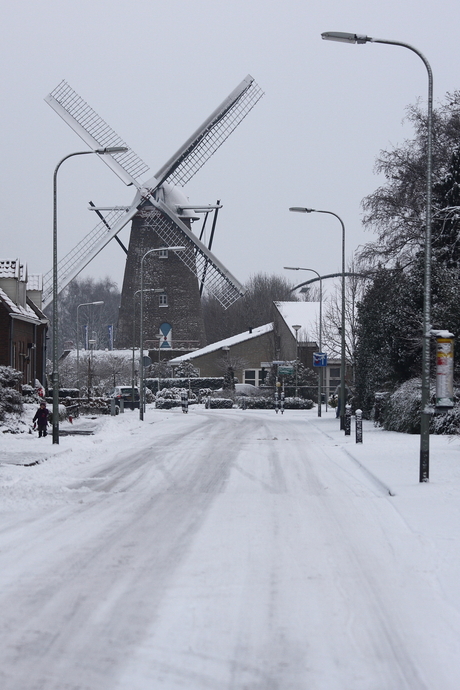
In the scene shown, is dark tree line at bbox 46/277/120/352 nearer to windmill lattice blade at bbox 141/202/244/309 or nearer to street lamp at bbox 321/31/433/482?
windmill lattice blade at bbox 141/202/244/309

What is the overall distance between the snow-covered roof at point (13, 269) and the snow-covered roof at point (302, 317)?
31008mm

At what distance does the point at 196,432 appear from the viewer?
3150cm

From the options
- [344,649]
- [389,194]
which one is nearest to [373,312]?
[389,194]

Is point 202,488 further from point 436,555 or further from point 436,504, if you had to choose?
point 436,555

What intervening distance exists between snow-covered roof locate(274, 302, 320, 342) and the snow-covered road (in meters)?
57.7

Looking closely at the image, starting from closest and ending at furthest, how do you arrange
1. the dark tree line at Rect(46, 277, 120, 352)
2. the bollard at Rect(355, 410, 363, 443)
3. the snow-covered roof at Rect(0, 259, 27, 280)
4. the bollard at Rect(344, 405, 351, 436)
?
1. the bollard at Rect(355, 410, 363, 443)
2. the bollard at Rect(344, 405, 351, 436)
3. the snow-covered roof at Rect(0, 259, 27, 280)
4. the dark tree line at Rect(46, 277, 120, 352)

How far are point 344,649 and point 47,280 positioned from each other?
54.0 meters

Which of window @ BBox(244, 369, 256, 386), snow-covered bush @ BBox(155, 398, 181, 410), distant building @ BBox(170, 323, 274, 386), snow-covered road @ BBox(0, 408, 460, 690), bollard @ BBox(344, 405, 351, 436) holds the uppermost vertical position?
distant building @ BBox(170, 323, 274, 386)

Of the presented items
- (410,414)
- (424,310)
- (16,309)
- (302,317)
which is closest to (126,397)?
(16,309)

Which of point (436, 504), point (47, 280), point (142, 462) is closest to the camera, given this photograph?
point (436, 504)

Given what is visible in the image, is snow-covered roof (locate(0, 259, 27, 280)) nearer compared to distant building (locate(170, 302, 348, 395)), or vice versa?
snow-covered roof (locate(0, 259, 27, 280))

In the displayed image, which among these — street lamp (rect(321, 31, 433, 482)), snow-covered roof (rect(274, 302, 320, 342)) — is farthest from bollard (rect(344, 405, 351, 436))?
snow-covered roof (rect(274, 302, 320, 342))

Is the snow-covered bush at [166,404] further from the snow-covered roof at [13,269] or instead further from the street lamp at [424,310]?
the street lamp at [424,310]

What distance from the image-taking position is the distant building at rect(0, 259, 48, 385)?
41500mm
